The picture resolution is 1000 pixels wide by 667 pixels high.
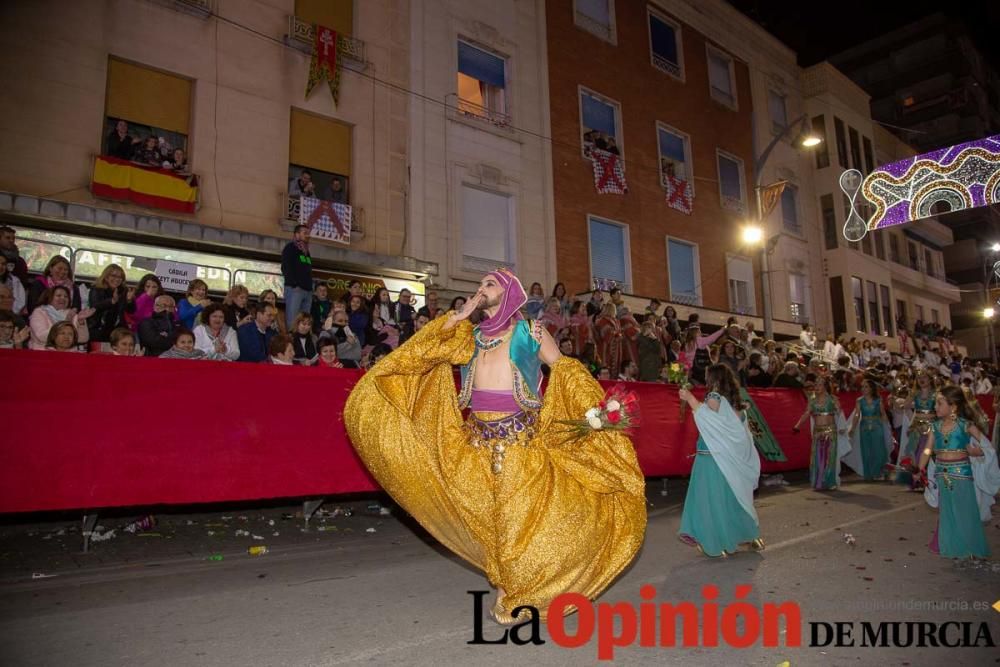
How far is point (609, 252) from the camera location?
19078mm

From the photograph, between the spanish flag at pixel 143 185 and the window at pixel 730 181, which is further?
the window at pixel 730 181

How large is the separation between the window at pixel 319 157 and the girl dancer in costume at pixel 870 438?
1130cm

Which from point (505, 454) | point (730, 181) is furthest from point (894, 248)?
point (505, 454)

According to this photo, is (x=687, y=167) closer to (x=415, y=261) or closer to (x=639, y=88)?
(x=639, y=88)

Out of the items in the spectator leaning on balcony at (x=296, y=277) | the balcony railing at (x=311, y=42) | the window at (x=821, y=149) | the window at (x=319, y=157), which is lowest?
the spectator leaning on balcony at (x=296, y=277)

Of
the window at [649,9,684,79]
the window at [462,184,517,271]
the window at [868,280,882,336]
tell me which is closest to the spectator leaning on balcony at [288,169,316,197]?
the window at [462,184,517,271]

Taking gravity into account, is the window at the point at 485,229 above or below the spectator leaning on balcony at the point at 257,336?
above

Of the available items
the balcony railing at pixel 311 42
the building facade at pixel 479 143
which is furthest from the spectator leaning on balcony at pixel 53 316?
the balcony railing at pixel 311 42

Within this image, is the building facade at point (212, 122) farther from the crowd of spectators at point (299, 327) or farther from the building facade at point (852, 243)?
the building facade at point (852, 243)

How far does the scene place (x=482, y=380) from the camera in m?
4.49

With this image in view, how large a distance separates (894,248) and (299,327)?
113ft

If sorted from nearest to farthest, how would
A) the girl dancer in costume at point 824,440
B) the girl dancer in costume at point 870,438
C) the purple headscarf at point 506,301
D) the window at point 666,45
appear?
the purple headscarf at point 506,301, the girl dancer in costume at point 824,440, the girl dancer in costume at point 870,438, the window at point 666,45

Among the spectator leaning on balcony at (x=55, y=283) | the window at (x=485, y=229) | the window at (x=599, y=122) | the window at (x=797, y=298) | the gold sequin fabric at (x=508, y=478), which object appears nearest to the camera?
the gold sequin fabric at (x=508, y=478)

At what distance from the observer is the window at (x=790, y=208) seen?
2611 cm
